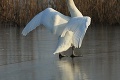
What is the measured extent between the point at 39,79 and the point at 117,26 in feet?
51.6

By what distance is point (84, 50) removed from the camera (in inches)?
569

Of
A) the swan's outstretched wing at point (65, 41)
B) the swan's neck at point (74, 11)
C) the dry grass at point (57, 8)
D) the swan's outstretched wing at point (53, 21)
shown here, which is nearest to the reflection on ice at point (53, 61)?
the swan's outstretched wing at point (65, 41)

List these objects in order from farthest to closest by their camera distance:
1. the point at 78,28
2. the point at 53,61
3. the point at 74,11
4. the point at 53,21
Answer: the point at 74,11 → the point at 53,21 → the point at 53,61 → the point at 78,28

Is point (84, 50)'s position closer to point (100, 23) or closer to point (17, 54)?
point (17, 54)

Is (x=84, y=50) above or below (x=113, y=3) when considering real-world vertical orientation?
below

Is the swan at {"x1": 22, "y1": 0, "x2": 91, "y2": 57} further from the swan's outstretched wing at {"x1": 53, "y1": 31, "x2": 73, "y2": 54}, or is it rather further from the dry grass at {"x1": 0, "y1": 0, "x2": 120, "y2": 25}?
the dry grass at {"x1": 0, "y1": 0, "x2": 120, "y2": 25}

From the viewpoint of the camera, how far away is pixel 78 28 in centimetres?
1169

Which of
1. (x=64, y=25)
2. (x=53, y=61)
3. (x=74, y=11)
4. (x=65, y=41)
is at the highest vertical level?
(x=74, y=11)

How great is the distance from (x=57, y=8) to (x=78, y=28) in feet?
43.8

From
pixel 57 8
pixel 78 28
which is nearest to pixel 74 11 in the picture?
pixel 78 28

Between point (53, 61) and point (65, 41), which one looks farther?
point (65, 41)

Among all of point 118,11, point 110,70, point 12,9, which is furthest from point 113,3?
point 110,70

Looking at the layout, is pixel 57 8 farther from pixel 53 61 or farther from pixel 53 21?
pixel 53 61

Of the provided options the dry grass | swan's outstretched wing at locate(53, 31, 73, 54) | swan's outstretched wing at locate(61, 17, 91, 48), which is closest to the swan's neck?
swan's outstretched wing at locate(53, 31, 73, 54)
